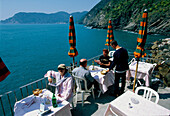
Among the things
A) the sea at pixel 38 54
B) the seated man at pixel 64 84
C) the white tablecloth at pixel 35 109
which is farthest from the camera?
the sea at pixel 38 54

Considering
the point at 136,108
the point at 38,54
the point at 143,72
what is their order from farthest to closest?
the point at 38,54, the point at 143,72, the point at 136,108

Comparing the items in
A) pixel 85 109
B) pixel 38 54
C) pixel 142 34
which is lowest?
pixel 38 54

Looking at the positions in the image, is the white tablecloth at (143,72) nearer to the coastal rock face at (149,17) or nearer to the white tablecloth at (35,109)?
the white tablecloth at (35,109)

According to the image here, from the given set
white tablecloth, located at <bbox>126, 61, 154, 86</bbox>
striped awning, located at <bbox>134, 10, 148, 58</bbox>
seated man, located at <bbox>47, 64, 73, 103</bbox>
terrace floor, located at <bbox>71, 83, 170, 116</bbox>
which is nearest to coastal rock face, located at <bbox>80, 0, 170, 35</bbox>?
white tablecloth, located at <bbox>126, 61, 154, 86</bbox>

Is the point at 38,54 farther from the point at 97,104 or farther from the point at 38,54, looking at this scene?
the point at 97,104

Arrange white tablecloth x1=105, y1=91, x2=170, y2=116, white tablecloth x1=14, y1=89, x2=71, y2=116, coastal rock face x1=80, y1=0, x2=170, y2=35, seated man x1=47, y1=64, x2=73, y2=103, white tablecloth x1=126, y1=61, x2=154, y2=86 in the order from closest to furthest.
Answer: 1. white tablecloth x1=105, y1=91, x2=170, y2=116
2. white tablecloth x1=14, y1=89, x2=71, y2=116
3. seated man x1=47, y1=64, x2=73, y2=103
4. white tablecloth x1=126, y1=61, x2=154, y2=86
5. coastal rock face x1=80, y1=0, x2=170, y2=35

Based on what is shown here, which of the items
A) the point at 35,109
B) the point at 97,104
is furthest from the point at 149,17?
the point at 35,109

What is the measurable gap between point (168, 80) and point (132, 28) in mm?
64672

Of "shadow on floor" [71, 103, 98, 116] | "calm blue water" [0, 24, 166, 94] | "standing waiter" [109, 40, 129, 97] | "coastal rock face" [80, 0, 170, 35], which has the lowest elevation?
"calm blue water" [0, 24, 166, 94]

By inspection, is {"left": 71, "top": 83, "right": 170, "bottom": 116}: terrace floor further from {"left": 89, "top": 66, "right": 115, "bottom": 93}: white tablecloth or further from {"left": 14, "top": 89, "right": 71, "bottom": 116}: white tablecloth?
{"left": 14, "top": 89, "right": 71, "bottom": 116}: white tablecloth

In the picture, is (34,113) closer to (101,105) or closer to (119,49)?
(101,105)

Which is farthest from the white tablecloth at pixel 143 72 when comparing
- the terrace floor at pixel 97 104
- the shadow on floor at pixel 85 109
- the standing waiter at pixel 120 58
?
the shadow on floor at pixel 85 109

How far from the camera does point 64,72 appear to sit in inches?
142

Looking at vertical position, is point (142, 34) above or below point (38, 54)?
above
